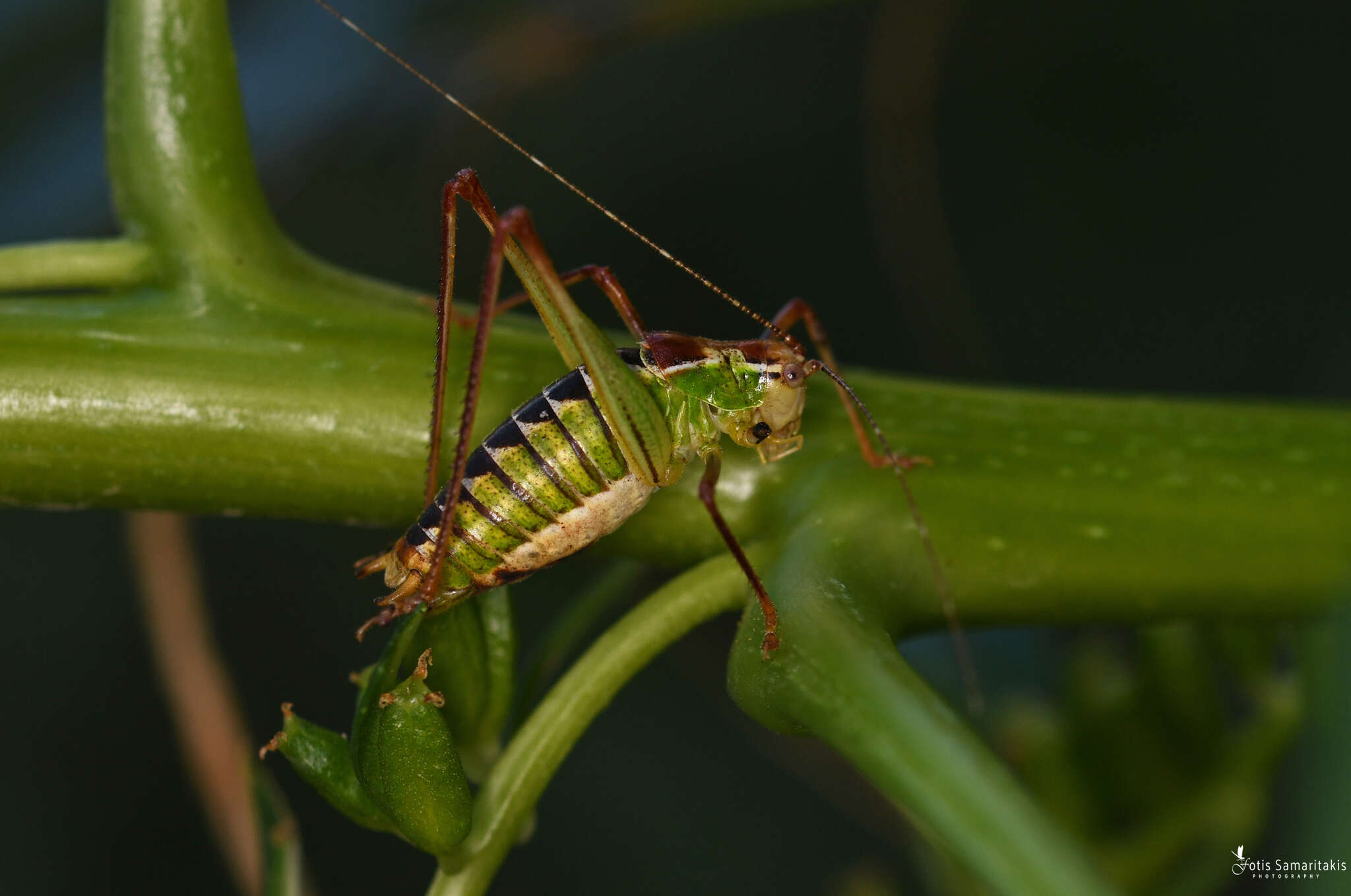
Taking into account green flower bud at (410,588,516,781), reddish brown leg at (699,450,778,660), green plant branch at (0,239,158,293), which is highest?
green plant branch at (0,239,158,293)

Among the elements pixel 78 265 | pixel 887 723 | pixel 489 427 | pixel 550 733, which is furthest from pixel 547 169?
pixel 887 723

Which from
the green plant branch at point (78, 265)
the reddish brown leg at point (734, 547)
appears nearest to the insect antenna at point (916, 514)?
the reddish brown leg at point (734, 547)

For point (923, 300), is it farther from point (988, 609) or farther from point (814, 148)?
point (988, 609)

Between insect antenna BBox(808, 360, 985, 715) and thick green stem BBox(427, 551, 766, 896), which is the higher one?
insect antenna BBox(808, 360, 985, 715)

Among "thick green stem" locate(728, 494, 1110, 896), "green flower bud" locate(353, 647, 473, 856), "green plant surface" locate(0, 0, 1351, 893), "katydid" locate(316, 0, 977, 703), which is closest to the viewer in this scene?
"thick green stem" locate(728, 494, 1110, 896)

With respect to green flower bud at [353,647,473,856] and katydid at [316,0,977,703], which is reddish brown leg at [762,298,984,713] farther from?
green flower bud at [353,647,473,856]

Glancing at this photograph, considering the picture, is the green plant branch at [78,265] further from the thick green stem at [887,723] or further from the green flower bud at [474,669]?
the thick green stem at [887,723]

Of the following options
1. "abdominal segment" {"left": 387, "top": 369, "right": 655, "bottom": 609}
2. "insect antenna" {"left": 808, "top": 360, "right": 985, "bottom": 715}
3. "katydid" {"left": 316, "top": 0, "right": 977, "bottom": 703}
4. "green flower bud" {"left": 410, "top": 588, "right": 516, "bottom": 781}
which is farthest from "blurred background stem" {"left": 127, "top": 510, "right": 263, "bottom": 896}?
"insect antenna" {"left": 808, "top": 360, "right": 985, "bottom": 715}
